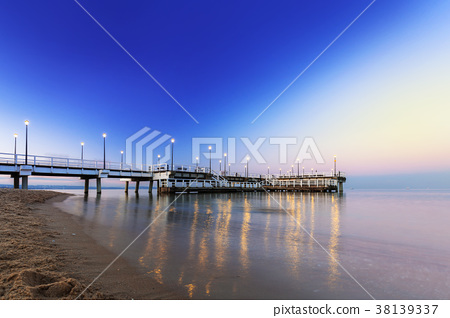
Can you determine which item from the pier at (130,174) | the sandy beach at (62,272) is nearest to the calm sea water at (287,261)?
the sandy beach at (62,272)

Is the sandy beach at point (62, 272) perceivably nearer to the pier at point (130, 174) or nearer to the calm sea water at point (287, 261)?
the calm sea water at point (287, 261)

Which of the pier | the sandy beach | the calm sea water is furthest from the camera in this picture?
the pier

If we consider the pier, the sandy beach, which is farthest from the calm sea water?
the pier

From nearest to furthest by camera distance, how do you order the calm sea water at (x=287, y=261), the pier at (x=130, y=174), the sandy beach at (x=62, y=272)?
the sandy beach at (x=62, y=272)
the calm sea water at (x=287, y=261)
the pier at (x=130, y=174)

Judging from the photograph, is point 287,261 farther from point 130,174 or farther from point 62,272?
point 130,174

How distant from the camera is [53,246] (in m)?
5.95

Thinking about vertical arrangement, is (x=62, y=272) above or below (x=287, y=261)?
above

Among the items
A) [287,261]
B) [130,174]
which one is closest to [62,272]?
[287,261]

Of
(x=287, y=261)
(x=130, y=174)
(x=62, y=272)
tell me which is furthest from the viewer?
(x=130, y=174)

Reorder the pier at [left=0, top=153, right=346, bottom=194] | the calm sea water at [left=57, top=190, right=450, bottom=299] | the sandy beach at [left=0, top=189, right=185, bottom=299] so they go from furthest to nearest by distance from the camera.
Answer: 1. the pier at [left=0, top=153, right=346, bottom=194]
2. the calm sea water at [left=57, top=190, right=450, bottom=299]
3. the sandy beach at [left=0, top=189, right=185, bottom=299]

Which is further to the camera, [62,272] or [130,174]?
[130,174]

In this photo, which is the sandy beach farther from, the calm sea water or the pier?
the pier
